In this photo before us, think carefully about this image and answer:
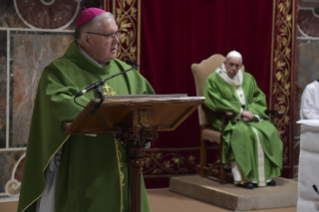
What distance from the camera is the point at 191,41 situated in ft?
20.2

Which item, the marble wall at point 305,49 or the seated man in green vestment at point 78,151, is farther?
the marble wall at point 305,49

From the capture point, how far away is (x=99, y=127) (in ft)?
8.31

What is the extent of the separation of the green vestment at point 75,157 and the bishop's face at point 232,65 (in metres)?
2.95

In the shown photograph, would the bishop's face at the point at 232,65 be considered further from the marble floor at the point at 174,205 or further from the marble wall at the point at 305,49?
the marble floor at the point at 174,205

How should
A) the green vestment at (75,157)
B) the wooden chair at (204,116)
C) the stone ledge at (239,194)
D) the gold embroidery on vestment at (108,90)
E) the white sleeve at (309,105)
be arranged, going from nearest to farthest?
the green vestment at (75,157), the gold embroidery on vestment at (108,90), the stone ledge at (239,194), the wooden chair at (204,116), the white sleeve at (309,105)

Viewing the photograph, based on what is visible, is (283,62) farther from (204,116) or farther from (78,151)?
(78,151)

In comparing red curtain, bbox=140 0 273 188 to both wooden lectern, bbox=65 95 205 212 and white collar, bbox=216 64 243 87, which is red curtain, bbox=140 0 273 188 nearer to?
white collar, bbox=216 64 243 87

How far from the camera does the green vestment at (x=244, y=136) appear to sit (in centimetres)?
542

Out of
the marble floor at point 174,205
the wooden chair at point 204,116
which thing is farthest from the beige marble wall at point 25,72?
the wooden chair at point 204,116

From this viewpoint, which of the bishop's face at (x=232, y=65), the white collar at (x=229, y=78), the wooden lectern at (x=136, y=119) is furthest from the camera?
the white collar at (x=229, y=78)

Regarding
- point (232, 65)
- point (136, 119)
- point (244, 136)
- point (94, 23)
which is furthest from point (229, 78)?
point (136, 119)

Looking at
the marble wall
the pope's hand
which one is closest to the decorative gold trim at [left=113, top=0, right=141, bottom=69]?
the pope's hand

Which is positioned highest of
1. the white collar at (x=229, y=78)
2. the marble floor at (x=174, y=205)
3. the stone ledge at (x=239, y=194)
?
the white collar at (x=229, y=78)

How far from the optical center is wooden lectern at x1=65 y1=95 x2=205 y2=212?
238 centimetres
